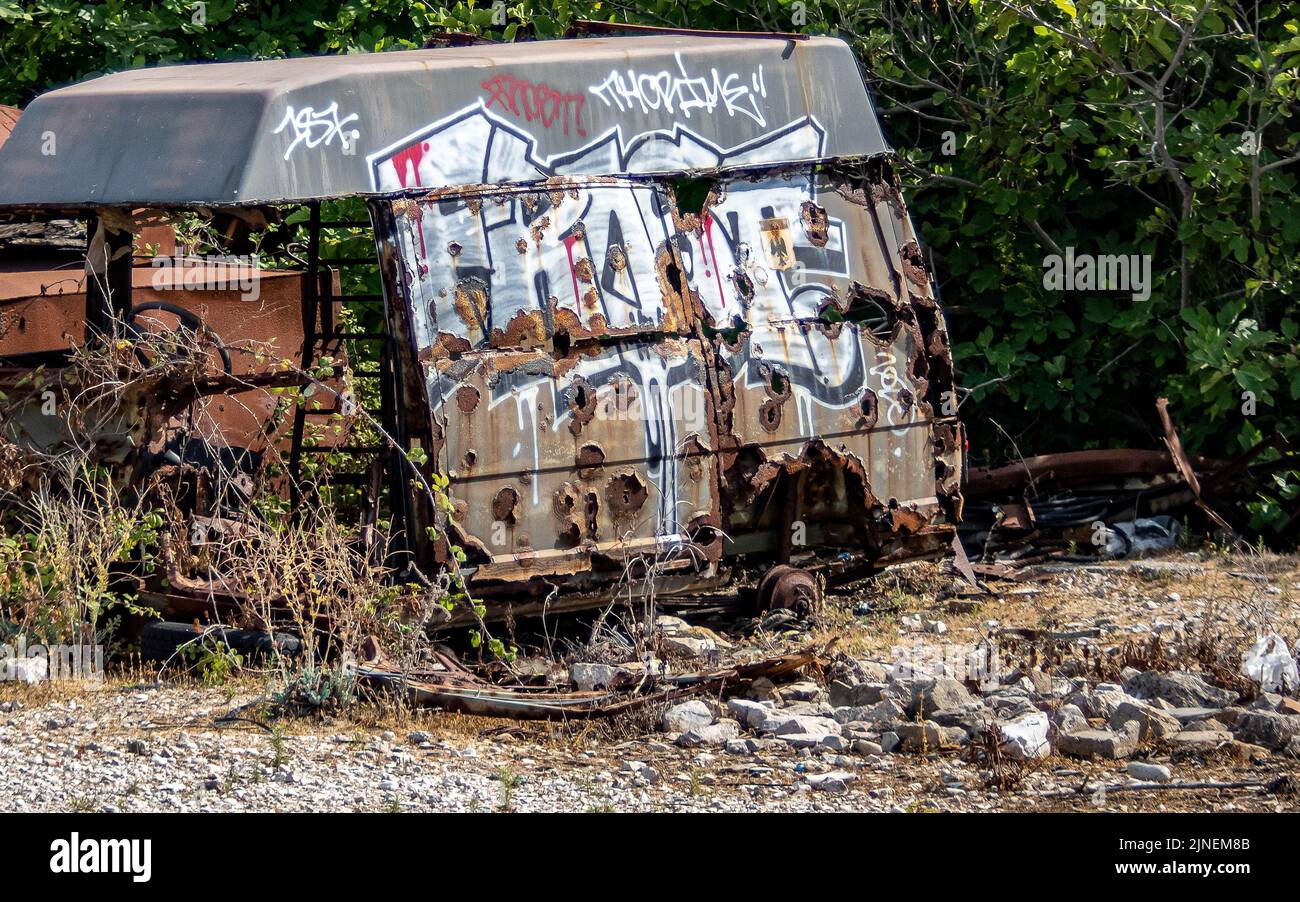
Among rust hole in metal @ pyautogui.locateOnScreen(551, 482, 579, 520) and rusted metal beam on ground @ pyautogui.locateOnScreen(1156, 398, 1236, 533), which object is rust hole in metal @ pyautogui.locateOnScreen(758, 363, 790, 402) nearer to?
rust hole in metal @ pyautogui.locateOnScreen(551, 482, 579, 520)

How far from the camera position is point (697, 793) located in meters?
5.68

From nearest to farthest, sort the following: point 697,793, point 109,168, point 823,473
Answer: point 697,793 < point 109,168 < point 823,473

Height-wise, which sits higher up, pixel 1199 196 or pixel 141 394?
pixel 1199 196

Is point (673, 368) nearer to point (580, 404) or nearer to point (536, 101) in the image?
point (580, 404)

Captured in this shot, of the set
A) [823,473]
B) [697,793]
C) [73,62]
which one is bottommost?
[697,793]

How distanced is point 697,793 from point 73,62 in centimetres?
1051

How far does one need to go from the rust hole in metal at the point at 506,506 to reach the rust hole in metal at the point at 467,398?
417mm

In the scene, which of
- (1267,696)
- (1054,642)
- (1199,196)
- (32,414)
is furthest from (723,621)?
(1199,196)

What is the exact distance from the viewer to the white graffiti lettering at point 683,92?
8.20 m

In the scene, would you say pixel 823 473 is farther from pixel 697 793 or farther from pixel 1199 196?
pixel 1199 196

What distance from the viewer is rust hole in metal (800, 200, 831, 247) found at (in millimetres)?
8648

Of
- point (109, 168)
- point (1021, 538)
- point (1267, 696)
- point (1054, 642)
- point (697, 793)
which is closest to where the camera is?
point (697, 793)

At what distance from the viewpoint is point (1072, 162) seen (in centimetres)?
1205

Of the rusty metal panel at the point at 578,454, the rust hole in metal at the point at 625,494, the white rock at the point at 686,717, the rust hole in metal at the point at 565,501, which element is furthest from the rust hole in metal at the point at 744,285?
the white rock at the point at 686,717
